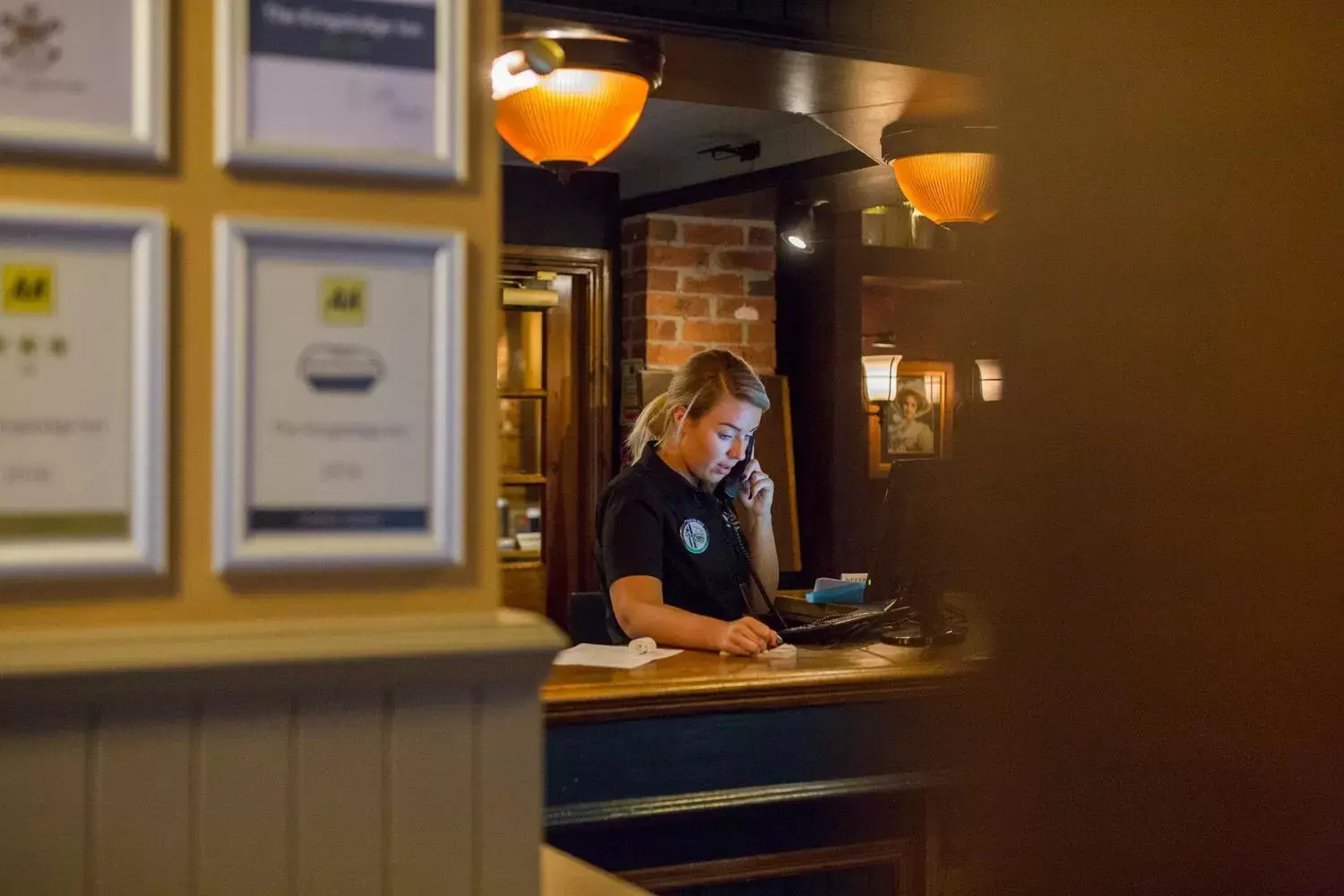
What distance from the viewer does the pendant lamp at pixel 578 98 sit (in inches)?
98.5

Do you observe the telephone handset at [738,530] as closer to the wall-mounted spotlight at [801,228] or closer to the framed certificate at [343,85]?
the wall-mounted spotlight at [801,228]

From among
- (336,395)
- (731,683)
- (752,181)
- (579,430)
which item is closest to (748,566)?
(731,683)

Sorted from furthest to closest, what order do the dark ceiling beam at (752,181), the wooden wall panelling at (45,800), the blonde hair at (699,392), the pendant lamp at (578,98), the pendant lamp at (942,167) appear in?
the dark ceiling beam at (752,181) < the pendant lamp at (942,167) < the blonde hair at (699,392) < the pendant lamp at (578,98) < the wooden wall panelling at (45,800)

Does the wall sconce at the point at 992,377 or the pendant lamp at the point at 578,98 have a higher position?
the pendant lamp at the point at 578,98

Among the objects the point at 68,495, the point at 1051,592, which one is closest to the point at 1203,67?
the point at 1051,592

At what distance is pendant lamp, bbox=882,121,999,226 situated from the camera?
3205 mm

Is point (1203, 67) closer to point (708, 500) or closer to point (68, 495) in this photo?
point (68, 495)

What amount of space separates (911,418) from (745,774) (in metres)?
3.45

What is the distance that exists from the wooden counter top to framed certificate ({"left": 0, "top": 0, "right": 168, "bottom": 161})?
1.54 metres

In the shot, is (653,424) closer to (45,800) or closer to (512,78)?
(512,78)

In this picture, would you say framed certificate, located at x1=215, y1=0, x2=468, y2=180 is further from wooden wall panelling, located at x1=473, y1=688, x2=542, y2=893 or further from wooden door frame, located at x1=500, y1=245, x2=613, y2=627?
wooden door frame, located at x1=500, y1=245, x2=613, y2=627

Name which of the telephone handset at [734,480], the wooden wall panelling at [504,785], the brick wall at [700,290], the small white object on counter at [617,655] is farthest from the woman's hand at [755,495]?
the wooden wall panelling at [504,785]

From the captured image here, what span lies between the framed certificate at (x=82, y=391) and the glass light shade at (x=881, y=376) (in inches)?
193

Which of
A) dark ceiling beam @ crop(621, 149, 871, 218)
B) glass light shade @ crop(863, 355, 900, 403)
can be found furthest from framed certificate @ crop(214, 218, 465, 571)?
glass light shade @ crop(863, 355, 900, 403)
